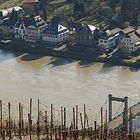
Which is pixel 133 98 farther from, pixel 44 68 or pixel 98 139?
pixel 98 139

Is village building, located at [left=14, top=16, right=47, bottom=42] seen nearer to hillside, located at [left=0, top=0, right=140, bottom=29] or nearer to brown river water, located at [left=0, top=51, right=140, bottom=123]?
hillside, located at [left=0, top=0, right=140, bottom=29]

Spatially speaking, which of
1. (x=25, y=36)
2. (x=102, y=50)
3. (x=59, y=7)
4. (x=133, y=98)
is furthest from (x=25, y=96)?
(x=59, y=7)

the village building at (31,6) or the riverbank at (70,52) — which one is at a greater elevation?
the village building at (31,6)

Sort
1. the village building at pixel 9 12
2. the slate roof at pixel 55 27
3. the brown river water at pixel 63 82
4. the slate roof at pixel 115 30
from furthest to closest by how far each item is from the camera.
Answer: the village building at pixel 9 12 → the slate roof at pixel 55 27 → the slate roof at pixel 115 30 → the brown river water at pixel 63 82

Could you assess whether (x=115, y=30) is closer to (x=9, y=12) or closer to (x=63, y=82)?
(x=63, y=82)

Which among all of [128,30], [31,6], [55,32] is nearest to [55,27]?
[55,32]

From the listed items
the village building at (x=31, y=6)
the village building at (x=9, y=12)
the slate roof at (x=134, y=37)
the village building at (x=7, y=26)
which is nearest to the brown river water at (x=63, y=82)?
the slate roof at (x=134, y=37)

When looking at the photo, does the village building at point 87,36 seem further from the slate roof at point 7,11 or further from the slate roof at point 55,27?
the slate roof at point 7,11
